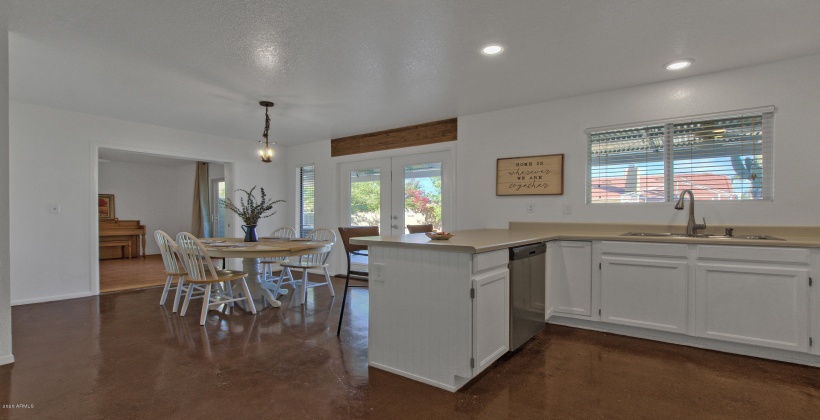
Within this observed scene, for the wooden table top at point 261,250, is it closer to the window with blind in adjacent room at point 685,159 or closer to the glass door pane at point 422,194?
the glass door pane at point 422,194

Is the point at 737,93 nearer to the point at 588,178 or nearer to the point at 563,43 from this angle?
the point at 588,178

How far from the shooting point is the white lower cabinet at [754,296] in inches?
94.3

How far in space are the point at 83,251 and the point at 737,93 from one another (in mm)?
6758

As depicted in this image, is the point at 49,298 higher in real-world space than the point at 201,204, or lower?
lower

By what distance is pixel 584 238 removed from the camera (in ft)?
10.1

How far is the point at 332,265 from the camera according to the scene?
5.93 m

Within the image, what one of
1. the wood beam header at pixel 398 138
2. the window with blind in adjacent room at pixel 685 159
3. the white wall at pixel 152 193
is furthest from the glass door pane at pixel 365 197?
the white wall at pixel 152 193

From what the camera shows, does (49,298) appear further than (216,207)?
No

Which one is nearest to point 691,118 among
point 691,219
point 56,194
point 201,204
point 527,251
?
point 691,219

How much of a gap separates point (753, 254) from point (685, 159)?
41.5 inches

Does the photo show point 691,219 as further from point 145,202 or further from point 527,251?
point 145,202

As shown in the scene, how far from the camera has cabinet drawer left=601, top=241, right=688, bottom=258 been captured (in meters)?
2.72

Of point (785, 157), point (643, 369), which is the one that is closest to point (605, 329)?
point (643, 369)

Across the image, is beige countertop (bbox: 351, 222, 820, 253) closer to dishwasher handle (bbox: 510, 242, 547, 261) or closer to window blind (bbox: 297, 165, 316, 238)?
dishwasher handle (bbox: 510, 242, 547, 261)
